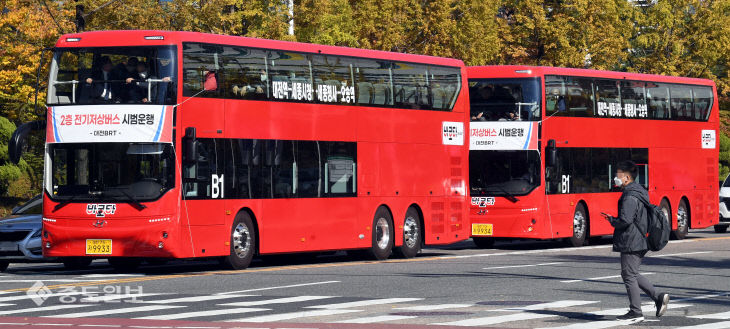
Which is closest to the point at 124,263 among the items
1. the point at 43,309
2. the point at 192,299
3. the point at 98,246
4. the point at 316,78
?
the point at 98,246

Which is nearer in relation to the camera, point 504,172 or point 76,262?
point 76,262

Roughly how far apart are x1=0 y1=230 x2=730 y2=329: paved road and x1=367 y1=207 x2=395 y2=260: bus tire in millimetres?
493

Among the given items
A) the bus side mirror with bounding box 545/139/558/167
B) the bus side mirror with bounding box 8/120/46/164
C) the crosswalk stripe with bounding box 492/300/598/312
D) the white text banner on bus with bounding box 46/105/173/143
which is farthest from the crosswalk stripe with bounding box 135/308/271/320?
the bus side mirror with bounding box 545/139/558/167

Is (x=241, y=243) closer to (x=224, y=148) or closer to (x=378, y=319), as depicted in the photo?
(x=224, y=148)

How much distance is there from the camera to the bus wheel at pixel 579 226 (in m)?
31.9

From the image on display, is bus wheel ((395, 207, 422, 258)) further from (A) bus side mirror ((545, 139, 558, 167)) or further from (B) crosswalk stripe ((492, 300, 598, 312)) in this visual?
(B) crosswalk stripe ((492, 300, 598, 312))

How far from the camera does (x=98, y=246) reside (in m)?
21.3

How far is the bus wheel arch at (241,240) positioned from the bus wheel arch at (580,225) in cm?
1086

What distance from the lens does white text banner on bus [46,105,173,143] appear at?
69.9 ft

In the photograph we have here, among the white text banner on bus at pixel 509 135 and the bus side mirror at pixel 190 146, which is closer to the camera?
the bus side mirror at pixel 190 146

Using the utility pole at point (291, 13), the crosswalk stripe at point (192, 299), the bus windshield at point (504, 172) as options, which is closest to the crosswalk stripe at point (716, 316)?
the crosswalk stripe at point (192, 299)

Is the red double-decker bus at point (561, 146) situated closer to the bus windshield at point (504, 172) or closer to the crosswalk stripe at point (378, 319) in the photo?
the bus windshield at point (504, 172)

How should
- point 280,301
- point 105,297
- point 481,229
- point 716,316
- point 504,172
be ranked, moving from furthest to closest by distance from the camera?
point 481,229, point 504,172, point 105,297, point 280,301, point 716,316

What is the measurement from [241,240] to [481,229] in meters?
8.94
